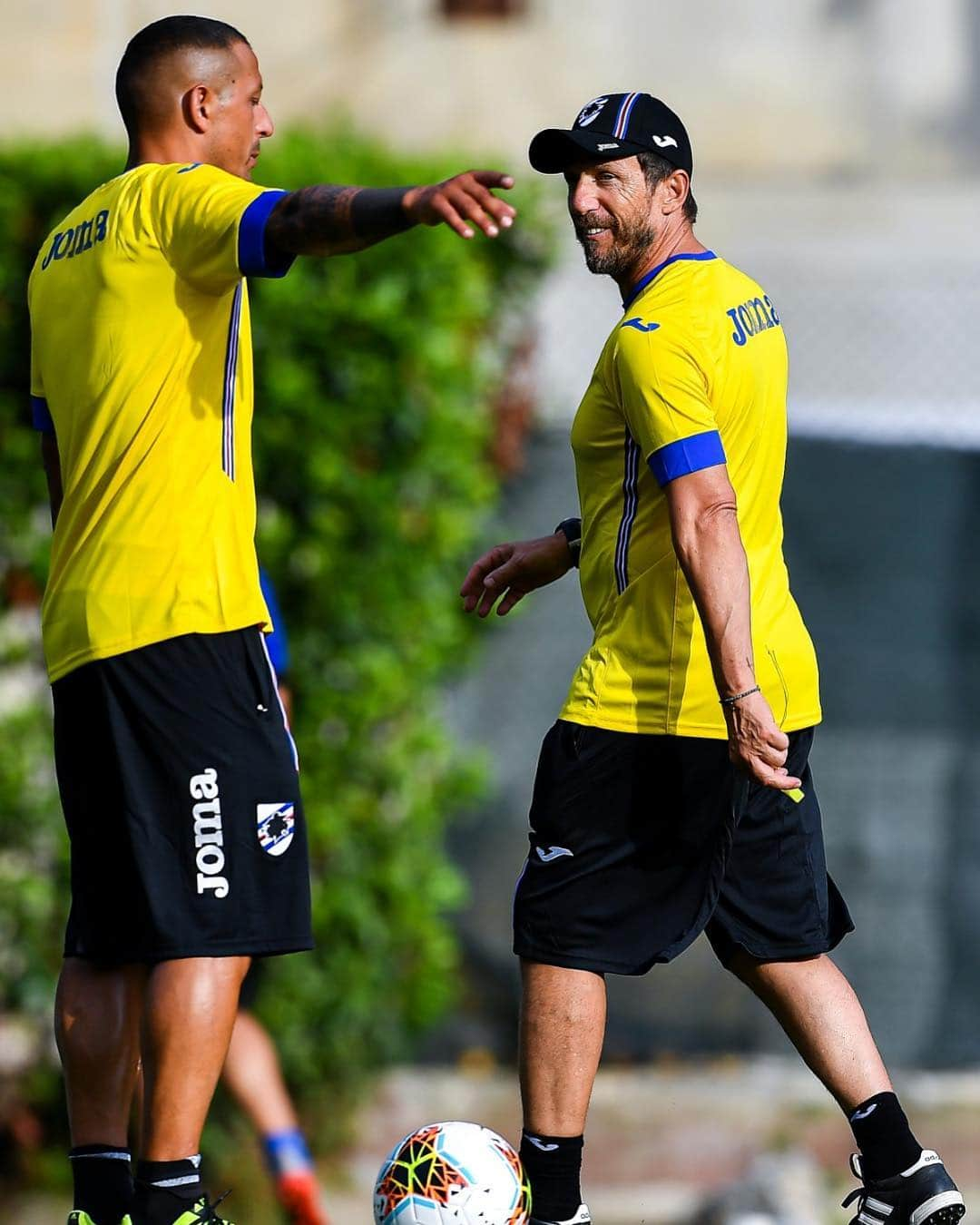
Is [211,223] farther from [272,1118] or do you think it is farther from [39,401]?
[272,1118]

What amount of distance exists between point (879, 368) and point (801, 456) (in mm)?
989

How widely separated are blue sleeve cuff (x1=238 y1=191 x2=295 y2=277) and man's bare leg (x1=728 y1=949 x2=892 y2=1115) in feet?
5.80

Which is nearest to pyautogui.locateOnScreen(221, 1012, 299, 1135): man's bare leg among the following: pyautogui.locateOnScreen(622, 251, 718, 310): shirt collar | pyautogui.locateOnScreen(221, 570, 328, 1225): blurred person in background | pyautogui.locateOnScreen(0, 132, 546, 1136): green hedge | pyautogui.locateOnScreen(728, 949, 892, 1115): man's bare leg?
pyautogui.locateOnScreen(221, 570, 328, 1225): blurred person in background

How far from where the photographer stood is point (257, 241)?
342 cm

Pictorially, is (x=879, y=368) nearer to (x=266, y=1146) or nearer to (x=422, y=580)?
(x=422, y=580)

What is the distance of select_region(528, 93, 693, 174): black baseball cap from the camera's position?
3.83 meters

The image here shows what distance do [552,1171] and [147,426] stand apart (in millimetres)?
1738

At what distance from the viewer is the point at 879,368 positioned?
8250 mm

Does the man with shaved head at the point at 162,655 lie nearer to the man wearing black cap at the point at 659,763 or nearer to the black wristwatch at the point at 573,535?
the man wearing black cap at the point at 659,763

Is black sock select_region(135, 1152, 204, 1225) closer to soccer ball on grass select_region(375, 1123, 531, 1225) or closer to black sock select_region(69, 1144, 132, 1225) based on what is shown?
black sock select_region(69, 1144, 132, 1225)

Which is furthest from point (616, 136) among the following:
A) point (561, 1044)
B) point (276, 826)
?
point (561, 1044)

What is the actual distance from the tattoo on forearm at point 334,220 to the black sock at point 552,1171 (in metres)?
1.85

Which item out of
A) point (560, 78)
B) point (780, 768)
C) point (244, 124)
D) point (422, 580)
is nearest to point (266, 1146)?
point (422, 580)

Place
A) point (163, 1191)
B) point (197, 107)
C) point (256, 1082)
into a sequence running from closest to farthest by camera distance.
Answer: point (163, 1191)
point (197, 107)
point (256, 1082)
